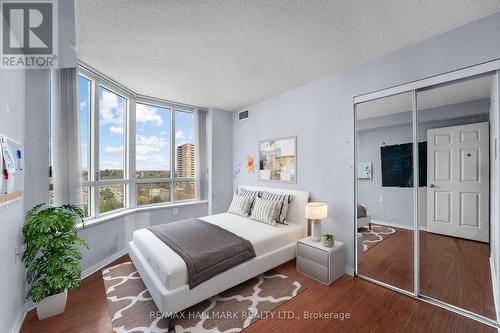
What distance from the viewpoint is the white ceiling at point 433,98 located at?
194cm

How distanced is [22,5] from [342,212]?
3.79 m

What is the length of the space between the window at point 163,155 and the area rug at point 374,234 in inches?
133

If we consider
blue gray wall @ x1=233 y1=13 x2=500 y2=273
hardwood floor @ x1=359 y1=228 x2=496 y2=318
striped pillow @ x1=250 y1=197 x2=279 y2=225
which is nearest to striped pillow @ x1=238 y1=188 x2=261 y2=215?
striped pillow @ x1=250 y1=197 x2=279 y2=225

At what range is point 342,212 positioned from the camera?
2824mm

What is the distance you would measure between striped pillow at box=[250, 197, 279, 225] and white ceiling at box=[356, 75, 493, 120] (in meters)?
1.75

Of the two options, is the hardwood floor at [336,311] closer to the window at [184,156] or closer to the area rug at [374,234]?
the area rug at [374,234]

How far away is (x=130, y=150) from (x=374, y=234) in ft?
13.4

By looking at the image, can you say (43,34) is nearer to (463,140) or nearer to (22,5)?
(22,5)

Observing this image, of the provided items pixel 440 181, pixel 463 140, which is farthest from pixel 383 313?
pixel 463 140

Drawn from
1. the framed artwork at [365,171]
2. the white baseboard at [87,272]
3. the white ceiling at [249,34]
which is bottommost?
the white baseboard at [87,272]

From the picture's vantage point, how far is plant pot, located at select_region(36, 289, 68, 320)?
6.35 feet

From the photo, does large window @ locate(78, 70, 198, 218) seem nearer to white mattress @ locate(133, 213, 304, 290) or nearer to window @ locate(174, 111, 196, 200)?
window @ locate(174, 111, 196, 200)

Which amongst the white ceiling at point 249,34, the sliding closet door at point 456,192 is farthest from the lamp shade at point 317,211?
the white ceiling at point 249,34

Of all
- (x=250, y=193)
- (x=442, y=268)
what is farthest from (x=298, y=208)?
(x=442, y=268)
